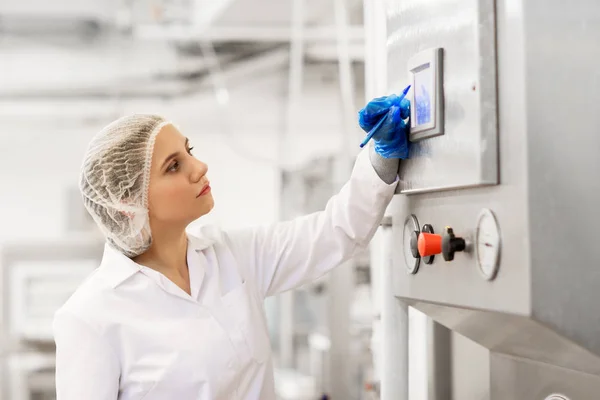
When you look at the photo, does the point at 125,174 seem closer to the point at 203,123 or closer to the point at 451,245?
the point at 451,245

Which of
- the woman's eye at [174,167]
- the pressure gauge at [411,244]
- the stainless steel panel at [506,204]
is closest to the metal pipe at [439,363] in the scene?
the pressure gauge at [411,244]

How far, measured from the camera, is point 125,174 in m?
1.20

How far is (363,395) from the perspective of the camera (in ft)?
11.6

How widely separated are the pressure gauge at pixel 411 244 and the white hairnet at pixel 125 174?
1.60 ft

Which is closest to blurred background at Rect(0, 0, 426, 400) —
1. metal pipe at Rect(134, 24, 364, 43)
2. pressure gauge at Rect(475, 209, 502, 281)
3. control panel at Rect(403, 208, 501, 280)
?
metal pipe at Rect(134, 24, 364, 43)

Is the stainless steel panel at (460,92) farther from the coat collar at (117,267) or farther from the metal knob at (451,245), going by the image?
the coat collar at (117,267)

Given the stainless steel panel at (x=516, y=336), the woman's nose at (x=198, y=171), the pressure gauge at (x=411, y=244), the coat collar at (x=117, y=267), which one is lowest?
the stainless steel panel at (x=516, y=336)

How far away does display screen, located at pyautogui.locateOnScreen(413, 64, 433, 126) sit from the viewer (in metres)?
0.83

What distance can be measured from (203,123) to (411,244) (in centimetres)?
451

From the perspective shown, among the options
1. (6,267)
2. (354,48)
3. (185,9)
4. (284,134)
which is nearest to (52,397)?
(6,267)

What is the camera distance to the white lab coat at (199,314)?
1092mm

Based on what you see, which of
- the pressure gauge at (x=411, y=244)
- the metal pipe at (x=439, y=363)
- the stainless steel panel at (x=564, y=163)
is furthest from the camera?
the metal pipe at (x=439, y=363)

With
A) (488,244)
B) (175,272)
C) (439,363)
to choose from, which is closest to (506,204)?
(488,244)

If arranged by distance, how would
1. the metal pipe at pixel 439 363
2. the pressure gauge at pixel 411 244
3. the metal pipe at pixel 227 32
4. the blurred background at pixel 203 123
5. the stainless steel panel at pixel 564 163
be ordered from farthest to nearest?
the metal pipe at pixel 227 32 → the blurred background at pixel 203 123 → the metal pipe at pixel 439 363 → the pressure gauge at pixel 411 244 → the stainless steel panel at pixel 564 163
